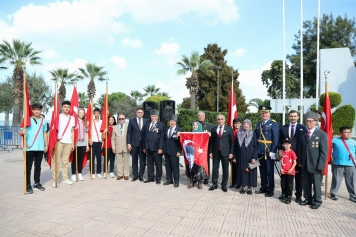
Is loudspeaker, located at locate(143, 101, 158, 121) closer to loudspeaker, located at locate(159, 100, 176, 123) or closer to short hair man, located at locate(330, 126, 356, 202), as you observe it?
loudspeaker, located at locate(159, 100, 176, 123)

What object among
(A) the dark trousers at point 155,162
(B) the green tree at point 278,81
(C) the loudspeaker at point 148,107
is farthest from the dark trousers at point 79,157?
(B) the green tree at point 278,81

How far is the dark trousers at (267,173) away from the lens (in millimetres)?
6117

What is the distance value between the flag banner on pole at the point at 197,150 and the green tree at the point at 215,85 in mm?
31458

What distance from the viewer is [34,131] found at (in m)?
6.24

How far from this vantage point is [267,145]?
612cm

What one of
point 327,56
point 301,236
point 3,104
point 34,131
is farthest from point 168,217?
point 3,104

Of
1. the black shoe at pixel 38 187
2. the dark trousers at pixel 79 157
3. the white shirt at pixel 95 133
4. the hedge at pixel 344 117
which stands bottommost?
the black shoe at pixel 38 187

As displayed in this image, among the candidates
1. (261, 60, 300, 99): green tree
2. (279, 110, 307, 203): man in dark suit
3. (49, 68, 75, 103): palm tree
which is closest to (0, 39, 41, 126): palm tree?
(49, 68, 75, 103): palm tree

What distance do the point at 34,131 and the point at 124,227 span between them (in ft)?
11.5

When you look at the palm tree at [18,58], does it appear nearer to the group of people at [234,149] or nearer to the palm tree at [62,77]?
the palm tree at [62,77]

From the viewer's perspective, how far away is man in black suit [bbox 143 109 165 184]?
283 inches

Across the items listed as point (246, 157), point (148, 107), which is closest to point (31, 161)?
point (148, 107)

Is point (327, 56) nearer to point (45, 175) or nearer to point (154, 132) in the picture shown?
point (154, 132)

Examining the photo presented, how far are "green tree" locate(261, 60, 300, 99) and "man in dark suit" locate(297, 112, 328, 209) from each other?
34.0 m
